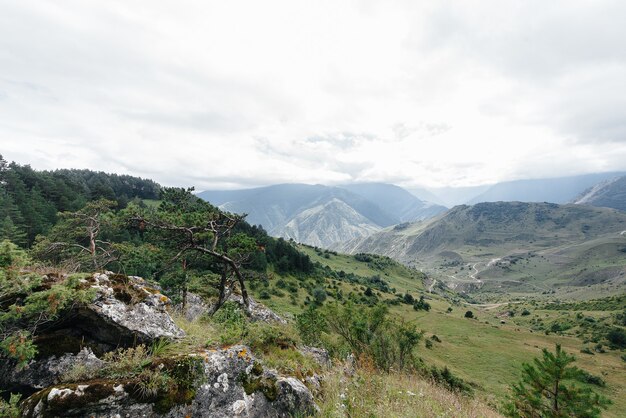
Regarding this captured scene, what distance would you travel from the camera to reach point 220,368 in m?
6.63

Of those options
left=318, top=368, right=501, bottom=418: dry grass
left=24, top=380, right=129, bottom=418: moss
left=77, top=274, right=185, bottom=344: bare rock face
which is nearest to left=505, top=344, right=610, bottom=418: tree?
left=318, top=368, right=501, bottom=418: dry grass

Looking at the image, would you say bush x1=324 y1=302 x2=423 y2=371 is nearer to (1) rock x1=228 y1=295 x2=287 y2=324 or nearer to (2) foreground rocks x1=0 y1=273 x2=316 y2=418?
(1) rock x1=228 y1=295 x2=287 y2=324

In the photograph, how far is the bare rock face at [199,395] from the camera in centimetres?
534

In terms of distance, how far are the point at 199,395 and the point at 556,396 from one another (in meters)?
19.5

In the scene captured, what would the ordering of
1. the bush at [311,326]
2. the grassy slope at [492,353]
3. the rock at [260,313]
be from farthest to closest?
the grassy slope at [492,353] → the bush at [311,326] → the rock at [260,313]

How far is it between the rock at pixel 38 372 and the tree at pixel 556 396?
17.7m

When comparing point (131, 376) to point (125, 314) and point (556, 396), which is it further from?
point (556, 396)

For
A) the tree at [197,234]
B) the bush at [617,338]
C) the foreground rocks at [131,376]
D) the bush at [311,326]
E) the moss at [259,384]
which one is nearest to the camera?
the foreground rocks at [131,376]

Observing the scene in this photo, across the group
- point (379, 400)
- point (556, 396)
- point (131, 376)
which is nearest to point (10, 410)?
point (131, 376)

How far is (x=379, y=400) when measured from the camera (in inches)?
273

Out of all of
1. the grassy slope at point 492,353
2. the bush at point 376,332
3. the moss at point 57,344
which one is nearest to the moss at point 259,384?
the moss at point 57,344

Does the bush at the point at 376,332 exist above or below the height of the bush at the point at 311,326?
below

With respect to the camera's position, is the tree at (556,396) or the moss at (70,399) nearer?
the moss at (70,399)

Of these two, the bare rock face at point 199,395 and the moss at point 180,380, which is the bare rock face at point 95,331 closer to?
the bare rock face at point 199,395
